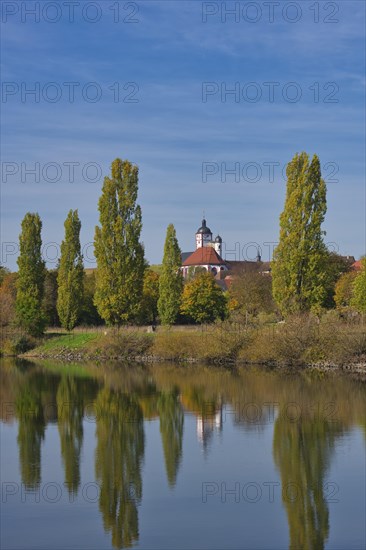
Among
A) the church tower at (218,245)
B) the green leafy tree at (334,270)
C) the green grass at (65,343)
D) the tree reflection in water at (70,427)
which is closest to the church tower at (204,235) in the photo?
the church tower at (218,245)

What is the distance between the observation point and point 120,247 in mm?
41094

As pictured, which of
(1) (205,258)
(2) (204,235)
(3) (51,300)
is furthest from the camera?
(2) (204,235)

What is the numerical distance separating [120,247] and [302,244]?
1053cm

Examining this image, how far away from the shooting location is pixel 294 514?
37.2ft

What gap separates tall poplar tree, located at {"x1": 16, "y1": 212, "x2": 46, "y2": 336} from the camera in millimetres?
45938

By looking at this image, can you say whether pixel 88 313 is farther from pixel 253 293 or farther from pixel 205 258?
pixel 205 258

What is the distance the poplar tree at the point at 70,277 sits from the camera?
4644 cm

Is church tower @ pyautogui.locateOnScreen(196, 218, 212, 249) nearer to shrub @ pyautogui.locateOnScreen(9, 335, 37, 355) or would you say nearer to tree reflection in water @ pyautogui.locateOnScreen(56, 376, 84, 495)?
shrub @ pyautogui.locateOnScreen(9, 335, 37, 355)

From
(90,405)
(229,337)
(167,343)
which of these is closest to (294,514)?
(90,405)

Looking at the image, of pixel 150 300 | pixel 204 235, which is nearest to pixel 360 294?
pixel 150 300

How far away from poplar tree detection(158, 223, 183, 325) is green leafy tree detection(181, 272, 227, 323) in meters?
1.21

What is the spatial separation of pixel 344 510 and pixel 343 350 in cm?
2179

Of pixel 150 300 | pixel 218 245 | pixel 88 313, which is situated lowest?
pixel 88 313

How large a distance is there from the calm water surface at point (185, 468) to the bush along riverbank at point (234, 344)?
23.6 feet
